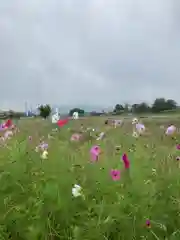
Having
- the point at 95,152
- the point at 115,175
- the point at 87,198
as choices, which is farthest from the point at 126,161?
the point at 95,152

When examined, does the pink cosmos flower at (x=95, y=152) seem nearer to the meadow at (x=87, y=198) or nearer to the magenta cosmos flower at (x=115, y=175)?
the meadow at (x=87, y=198)

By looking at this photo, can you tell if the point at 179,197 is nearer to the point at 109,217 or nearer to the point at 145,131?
the point at 109,217

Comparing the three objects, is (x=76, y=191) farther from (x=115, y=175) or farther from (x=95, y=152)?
(x=95, y=152)

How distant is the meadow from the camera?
257 centimetres

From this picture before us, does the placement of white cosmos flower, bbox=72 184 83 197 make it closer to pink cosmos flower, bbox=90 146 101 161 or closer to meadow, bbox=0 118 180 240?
meadow, bbox=0 118 180 240

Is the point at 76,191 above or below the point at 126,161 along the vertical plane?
below

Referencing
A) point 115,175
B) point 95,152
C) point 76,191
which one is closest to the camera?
point 76,191

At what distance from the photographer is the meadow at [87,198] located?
257cm

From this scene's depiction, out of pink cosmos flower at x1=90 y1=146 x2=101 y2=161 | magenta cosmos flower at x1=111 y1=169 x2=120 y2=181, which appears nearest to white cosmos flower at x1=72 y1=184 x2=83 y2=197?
magenta cosmos flower at x1=111 y1=169 x2=120 y2=181

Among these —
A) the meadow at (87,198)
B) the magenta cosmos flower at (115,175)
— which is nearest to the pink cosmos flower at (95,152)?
the meadow at (87,198)

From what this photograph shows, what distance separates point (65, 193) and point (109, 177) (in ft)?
0.88

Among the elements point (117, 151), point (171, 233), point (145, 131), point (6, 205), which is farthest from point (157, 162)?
point (145, 131)

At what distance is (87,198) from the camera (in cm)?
269

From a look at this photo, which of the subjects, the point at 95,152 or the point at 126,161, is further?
the point at 95,152
